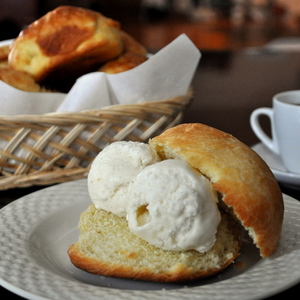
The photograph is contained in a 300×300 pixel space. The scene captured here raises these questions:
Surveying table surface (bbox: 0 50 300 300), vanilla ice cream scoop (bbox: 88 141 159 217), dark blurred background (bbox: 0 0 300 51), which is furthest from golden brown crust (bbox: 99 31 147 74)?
dark blurred background (bbox: 0 0 300 51)

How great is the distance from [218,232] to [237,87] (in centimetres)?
107

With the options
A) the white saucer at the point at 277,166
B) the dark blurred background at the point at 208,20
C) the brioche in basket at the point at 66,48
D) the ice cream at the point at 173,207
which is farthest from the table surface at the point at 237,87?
the dark blurred background at the point at 208,20

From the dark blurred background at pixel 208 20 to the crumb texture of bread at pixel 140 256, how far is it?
12.0ft

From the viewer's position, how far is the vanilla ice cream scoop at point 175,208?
65 cm

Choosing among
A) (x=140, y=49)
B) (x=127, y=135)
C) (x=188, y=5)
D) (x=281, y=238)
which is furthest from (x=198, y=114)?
(x=188, y=5)

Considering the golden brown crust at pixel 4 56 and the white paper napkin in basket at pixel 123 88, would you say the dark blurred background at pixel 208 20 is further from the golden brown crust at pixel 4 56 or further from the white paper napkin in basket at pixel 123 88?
the white paper napkin in basket at pixel 123 88

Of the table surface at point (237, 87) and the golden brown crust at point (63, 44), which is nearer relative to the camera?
the golden brown crust at point (63, 44)

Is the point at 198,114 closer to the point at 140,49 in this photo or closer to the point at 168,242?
the point at 140,49

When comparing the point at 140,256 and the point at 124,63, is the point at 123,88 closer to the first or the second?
the point at 124,63

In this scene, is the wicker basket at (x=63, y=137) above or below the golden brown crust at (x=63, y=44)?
below

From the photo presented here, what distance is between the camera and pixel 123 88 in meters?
1.14

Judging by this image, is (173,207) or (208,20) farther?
(208,20)

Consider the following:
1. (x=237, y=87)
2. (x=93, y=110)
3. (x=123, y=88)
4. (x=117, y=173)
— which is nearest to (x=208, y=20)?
(x=237, y=87)

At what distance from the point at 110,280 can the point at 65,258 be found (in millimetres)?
98
